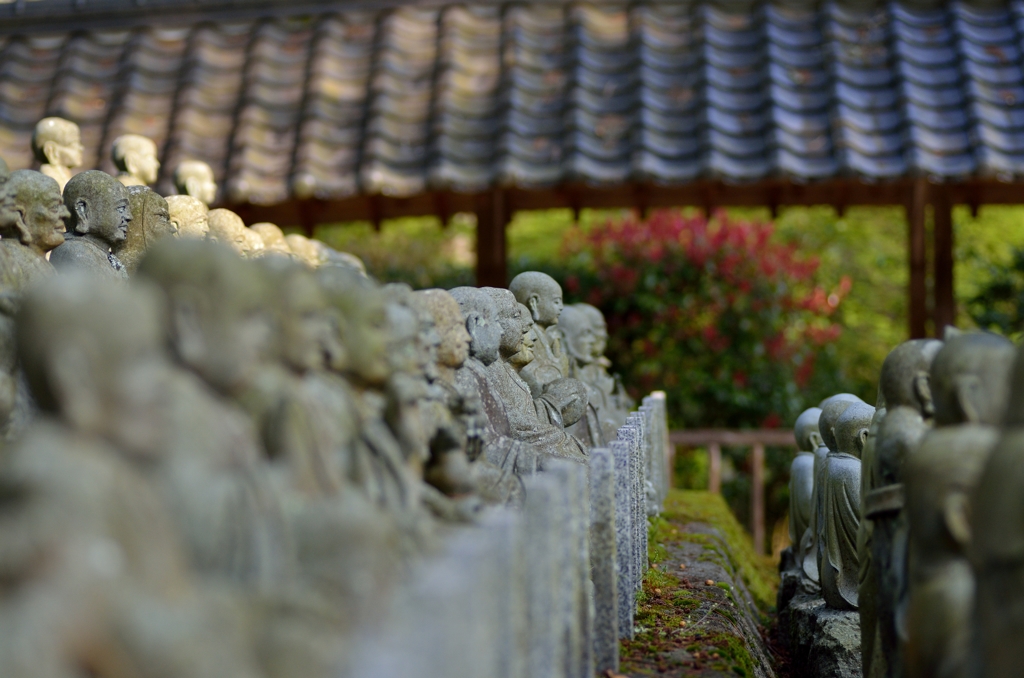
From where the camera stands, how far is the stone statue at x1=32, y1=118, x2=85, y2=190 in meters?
8.42

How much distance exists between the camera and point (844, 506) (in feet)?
22.4

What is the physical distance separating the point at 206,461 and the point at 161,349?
1.27ft

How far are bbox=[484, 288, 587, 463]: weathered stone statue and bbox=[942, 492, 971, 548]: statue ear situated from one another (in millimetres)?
2375

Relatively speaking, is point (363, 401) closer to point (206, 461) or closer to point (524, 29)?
point (206, 461)

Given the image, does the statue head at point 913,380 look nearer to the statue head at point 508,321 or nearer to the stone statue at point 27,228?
the statue head at point 508,321

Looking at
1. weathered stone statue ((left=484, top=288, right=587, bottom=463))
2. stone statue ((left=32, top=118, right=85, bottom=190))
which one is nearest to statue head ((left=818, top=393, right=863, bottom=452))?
weathered stone statue ((left=484, top=288, right=587, bottom=463))

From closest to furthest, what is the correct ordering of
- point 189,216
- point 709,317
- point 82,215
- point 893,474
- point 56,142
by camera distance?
1. point 893,474
2. point 82,215
3. point 189,216
4. point 56,142
5. point 709,317

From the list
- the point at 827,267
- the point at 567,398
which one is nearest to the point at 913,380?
the point at 567,398

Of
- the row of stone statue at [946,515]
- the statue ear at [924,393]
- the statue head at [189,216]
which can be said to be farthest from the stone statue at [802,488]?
the statue head at [189,216]

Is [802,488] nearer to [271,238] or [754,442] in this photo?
[754,442]

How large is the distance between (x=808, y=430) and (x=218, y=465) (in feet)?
20.2

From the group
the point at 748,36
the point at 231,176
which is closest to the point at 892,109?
the point at 748,36

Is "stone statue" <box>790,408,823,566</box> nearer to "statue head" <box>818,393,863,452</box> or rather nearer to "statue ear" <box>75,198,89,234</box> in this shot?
"statue head" <box>818,393,863,452</box>

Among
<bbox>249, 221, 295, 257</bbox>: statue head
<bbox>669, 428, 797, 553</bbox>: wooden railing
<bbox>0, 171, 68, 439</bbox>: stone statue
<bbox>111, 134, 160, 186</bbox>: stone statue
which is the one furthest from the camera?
<bbox>669, 428, 797, 553</bbox>: wooden railing
